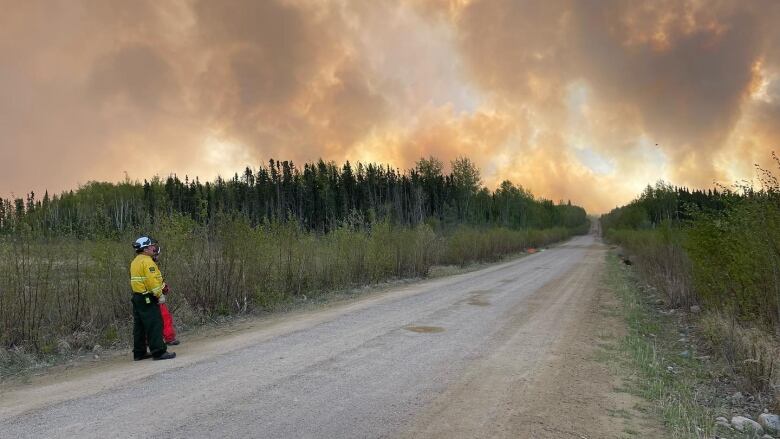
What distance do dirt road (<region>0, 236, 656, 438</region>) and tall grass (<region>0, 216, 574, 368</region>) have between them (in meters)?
2.28

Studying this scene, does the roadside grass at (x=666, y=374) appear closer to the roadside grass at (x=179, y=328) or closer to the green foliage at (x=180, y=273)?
the roadside grass at (x=179, y=328)

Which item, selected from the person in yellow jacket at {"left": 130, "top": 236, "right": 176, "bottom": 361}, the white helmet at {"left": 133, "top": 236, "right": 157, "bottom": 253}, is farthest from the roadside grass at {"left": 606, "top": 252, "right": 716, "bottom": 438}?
the white helmet at {"left": 133, "top": 236, "right": 157, "bottom": 253}

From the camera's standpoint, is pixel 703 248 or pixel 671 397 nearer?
pixel 671 397

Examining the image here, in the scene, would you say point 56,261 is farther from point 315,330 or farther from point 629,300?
point 629,300

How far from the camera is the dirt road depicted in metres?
4.73

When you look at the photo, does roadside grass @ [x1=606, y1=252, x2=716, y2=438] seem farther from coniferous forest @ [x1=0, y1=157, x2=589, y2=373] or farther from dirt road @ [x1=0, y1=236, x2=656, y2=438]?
coniferous forest @ [x1=0, y1=157, x2=589, y2=373]

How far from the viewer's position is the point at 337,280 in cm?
1788

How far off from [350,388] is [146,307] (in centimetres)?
419

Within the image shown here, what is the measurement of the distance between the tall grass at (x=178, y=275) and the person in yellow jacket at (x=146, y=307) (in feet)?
6.35

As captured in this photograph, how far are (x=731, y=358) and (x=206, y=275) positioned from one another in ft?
38.0

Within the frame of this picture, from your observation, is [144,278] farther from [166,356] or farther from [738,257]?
[738,257]

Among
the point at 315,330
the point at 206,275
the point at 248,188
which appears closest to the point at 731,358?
the point at 315,330

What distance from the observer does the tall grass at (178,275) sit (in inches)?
342

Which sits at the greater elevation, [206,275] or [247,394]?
[206,275]
